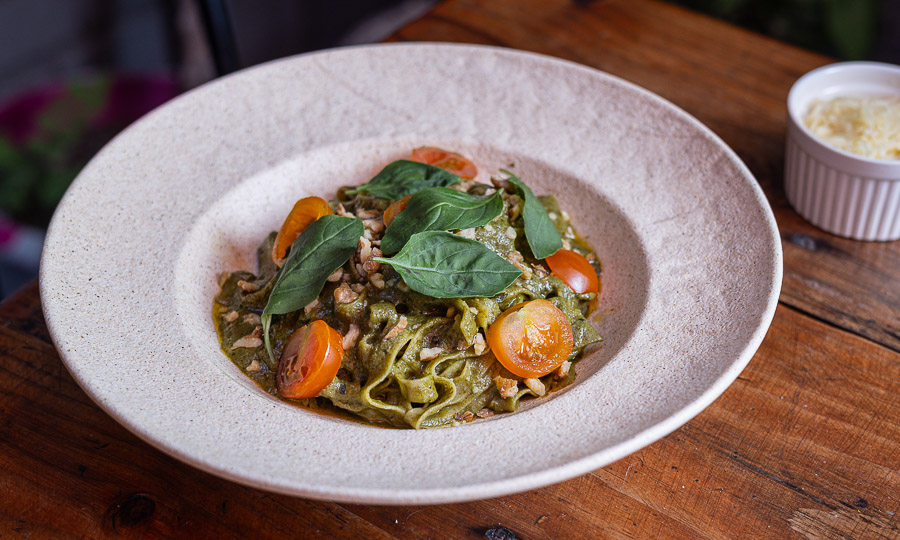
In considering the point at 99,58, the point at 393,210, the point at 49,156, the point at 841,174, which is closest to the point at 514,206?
the point at 393,210

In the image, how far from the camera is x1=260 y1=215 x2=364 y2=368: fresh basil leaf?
2.54 m

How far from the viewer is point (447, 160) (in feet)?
10.9

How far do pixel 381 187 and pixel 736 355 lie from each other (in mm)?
1453

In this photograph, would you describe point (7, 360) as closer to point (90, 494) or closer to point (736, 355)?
point (90, 494)

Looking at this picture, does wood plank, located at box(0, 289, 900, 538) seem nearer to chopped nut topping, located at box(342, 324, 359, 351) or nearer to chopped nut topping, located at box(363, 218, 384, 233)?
chopped nut topping, located at box(342, 324, 359, 351)

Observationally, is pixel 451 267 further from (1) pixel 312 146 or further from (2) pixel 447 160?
(1) pixel 312 146

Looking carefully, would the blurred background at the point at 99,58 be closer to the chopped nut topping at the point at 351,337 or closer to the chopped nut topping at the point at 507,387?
the chopped nut topping at the point at 351,337

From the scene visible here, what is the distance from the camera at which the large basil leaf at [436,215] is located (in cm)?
254

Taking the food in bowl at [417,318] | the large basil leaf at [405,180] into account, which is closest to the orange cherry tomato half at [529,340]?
the food in bowl at [417,318]

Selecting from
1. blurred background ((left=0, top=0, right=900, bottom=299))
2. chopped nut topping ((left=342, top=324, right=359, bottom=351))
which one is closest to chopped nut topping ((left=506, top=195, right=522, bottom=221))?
chopped nut topping ((left=342, top=324, right=359, bottom=351))

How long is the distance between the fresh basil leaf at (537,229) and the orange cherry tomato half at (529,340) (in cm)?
27

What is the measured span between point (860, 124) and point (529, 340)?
189 cm

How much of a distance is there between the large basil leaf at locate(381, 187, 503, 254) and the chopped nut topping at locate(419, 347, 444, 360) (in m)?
0.36

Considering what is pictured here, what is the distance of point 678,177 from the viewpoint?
312 centimetres
